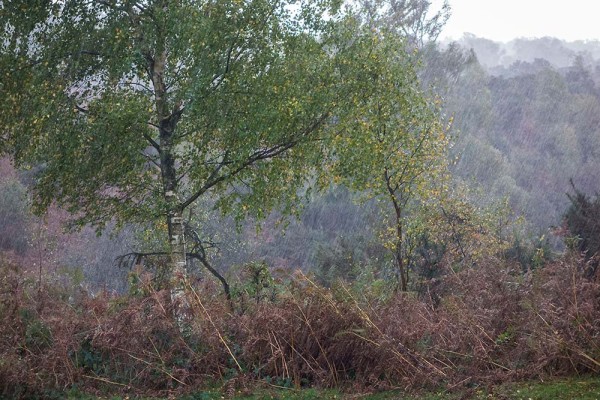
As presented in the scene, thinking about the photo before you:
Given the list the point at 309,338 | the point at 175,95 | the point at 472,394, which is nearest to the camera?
the point at 472,394

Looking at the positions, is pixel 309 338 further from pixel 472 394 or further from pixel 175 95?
pixel 175 95

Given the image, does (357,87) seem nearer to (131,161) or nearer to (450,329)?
(131,161)

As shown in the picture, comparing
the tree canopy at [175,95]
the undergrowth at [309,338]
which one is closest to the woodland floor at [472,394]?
the undergrowth at [309,338]

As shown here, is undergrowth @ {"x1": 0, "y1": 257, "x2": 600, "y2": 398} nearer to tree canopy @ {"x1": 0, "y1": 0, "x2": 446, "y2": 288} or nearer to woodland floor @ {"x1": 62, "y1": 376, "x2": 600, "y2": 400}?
woodland floor @ {"x1": 62, "y1": 376, "x2": 600, "y2": 400}

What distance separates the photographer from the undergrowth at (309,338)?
8023 millimetres

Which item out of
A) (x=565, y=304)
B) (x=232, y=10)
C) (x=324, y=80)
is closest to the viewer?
(x=565, y=304)

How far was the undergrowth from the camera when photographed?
8023mm

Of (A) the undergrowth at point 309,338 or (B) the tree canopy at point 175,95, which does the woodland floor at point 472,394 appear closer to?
(A) the undergrowth at point 309,338

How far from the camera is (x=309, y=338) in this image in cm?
902

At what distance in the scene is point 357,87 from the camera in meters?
13.5

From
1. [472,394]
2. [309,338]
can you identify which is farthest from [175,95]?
[472,394]

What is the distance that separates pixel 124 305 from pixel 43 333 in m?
1.09

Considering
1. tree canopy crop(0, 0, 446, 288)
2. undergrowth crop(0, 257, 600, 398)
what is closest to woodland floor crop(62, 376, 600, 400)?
undergrowth crop(0, 257, 600, 398)

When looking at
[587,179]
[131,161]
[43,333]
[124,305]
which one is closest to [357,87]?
[131,161]
